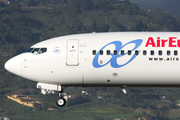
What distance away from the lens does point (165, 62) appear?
36.1 metres

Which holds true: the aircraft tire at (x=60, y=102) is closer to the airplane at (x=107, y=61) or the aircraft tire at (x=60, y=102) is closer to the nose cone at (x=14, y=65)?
the airplane at (x=107, y=61)

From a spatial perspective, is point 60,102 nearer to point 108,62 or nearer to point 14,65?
point 14,65

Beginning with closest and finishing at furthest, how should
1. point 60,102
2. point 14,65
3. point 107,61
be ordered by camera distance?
1. point 107,61
2. point 14,65
3. point 60,102

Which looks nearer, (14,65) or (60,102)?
(14,65)

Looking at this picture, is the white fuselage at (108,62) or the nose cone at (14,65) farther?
the nose cone at (14,65)

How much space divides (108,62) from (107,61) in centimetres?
15

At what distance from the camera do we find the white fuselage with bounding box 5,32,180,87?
118 feet

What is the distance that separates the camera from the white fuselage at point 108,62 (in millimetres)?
36094

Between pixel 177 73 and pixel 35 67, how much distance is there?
1535 cm

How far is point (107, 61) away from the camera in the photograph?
36.1 meters

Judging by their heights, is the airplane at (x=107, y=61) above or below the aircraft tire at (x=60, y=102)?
above

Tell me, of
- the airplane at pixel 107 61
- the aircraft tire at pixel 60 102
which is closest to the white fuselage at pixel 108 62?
the airplane at pixel 107 61

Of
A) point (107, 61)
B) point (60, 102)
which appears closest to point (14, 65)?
point (60, 102)

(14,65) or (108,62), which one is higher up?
(108,62)
